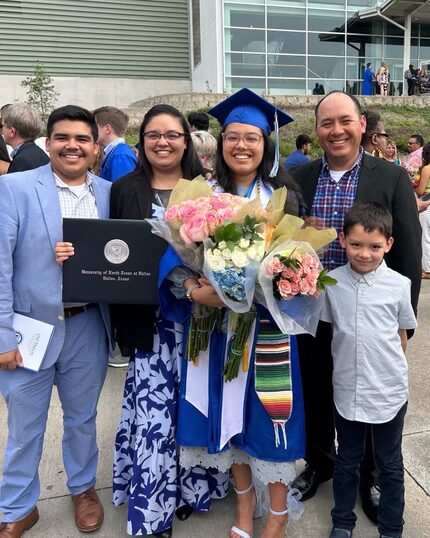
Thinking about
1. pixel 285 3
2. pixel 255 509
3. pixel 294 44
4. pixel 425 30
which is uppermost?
pixel 425 30

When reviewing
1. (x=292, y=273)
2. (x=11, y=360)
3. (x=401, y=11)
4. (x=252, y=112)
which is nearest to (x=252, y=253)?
(x=292, y=273)

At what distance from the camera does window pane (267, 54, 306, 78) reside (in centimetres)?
1756

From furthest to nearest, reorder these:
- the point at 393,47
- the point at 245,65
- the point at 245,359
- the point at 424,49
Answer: the point at 424,49, the point at 393,47, the point at 245,65, the point at 245,359

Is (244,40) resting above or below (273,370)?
above

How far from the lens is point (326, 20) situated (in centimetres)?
1809

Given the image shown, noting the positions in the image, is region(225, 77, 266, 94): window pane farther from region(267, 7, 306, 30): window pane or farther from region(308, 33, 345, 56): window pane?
region(308, 33, 345, 56): window pane

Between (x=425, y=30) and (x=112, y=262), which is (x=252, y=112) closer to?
(x=112, y=262)

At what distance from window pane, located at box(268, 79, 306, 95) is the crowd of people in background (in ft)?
54.0

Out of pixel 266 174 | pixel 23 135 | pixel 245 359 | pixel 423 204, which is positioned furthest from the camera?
pixel 423 204

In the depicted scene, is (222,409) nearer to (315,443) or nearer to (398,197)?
(315,443)

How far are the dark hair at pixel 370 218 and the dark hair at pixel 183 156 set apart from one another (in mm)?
834

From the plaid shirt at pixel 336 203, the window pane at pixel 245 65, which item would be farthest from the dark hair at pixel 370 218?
the window pane at pixel 245 65

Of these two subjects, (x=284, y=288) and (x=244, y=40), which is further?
(x=244, y=40)

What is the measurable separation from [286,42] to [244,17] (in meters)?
1.77
